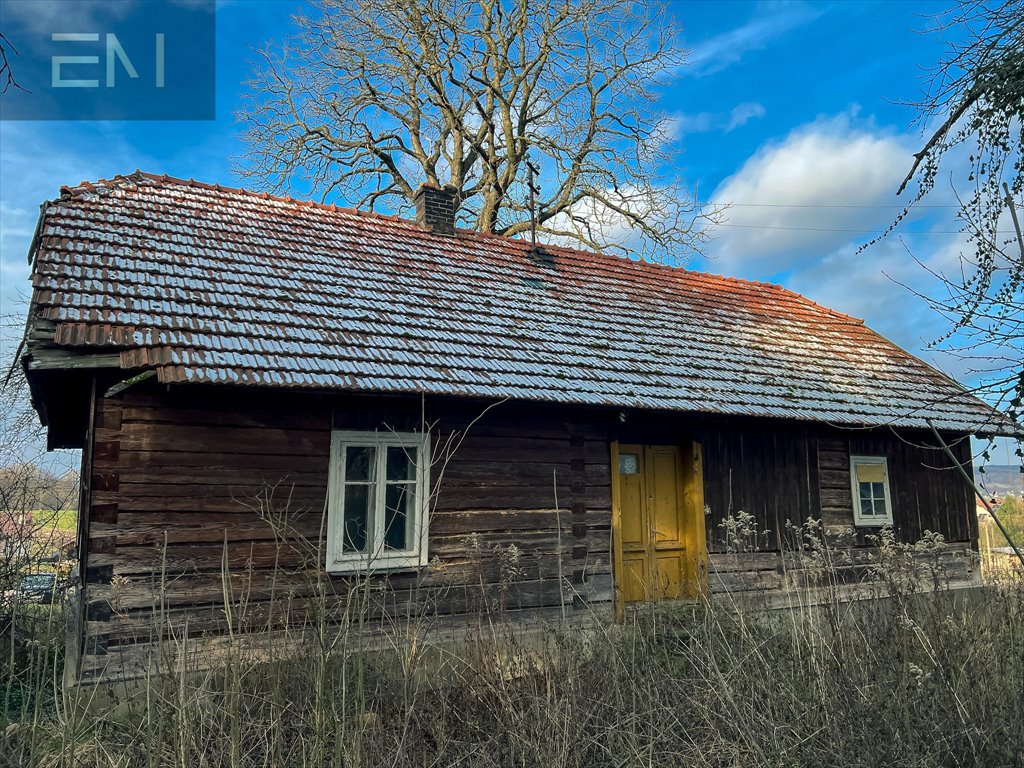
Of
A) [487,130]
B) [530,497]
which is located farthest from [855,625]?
[487,130]

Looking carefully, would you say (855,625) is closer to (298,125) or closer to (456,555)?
(456,555)

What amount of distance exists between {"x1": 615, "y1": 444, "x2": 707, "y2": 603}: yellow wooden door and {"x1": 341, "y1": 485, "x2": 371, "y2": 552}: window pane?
3.29 meters

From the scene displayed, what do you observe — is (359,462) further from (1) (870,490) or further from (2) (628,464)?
(1) (870,490)

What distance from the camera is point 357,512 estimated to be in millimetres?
7277

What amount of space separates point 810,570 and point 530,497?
11.3 ft

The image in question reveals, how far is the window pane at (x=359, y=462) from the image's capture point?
7.35 metres

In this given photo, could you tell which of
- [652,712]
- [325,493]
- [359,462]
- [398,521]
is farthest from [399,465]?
[652,712]

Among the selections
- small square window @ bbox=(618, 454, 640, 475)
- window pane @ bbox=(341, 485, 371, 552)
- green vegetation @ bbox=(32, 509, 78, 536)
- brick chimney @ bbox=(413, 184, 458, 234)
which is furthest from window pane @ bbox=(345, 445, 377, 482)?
brick chimney @ bbox=(413, 184, 458, 234)

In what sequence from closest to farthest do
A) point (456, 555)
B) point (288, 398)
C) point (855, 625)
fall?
point (855, 625) < point (288, 398) < point (456, 555)

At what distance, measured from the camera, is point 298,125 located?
19.5 metres

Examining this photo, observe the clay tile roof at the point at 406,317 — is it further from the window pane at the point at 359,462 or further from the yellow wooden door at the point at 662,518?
the yellow wooden door at the point at 662,518

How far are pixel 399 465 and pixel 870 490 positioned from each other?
7492 millimetres

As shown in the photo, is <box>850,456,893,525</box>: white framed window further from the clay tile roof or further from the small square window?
the small square window

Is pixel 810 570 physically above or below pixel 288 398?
below
